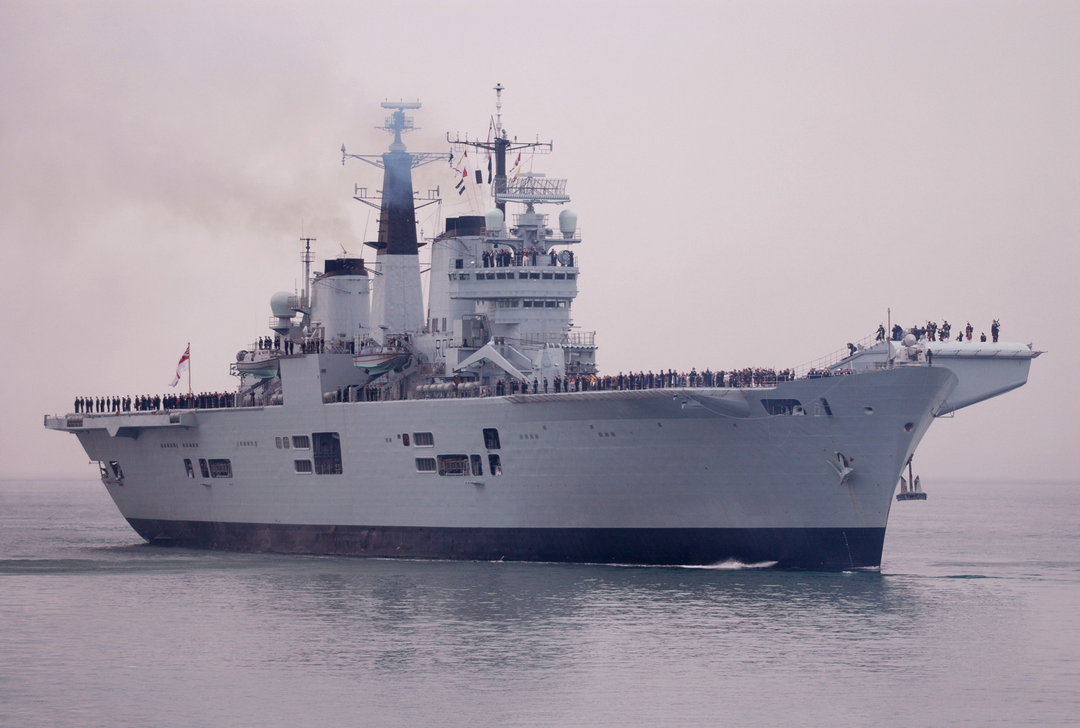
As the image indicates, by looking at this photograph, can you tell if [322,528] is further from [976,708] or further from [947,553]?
[976,708]

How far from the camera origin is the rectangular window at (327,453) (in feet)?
147

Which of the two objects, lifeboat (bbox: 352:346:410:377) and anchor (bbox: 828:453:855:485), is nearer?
anchor (bbox: 828:453:855:485)

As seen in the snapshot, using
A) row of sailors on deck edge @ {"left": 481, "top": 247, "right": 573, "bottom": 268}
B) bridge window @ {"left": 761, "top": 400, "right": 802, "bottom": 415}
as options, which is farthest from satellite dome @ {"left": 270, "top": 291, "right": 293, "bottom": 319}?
bridge window @ {"left": 761, "top": 400, "right": 802, "bottom": 415}

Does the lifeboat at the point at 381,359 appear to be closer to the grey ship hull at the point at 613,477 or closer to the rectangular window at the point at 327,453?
the grey ship hull at the point at 613,477

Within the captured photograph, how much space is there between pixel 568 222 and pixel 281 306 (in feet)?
43.8

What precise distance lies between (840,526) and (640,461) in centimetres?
543

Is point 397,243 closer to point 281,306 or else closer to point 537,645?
point 281,306

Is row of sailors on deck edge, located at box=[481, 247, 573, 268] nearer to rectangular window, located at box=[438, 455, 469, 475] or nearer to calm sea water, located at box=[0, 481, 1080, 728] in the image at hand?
rectangular window, located at box=[438, 455, 469, 475]

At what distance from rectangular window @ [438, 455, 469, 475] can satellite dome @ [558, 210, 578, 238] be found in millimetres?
8161

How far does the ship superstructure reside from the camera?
35.8 metres

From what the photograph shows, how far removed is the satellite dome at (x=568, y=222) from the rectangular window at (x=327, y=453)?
381 inches

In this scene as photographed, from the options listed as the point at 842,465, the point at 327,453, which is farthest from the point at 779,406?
the point at 327,453

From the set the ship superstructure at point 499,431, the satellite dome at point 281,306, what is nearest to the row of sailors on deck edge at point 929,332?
the ship superstructure at point 499,431

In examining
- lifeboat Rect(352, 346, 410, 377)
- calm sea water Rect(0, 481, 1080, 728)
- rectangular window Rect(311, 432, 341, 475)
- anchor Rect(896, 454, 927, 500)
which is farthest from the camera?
rectangular window Rect(311, 432, 341, 475)
